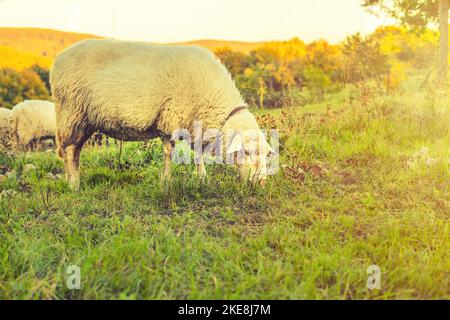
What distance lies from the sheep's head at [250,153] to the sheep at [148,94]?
0.03 feet

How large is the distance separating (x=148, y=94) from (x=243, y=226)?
180 centimetres

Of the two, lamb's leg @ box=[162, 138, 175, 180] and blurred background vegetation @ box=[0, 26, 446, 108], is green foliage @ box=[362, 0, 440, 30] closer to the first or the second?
blurred background vegetation @ box=[0, 26, 446, 108]

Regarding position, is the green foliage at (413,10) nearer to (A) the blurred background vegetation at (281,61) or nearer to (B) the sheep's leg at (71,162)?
(A) the blurred background vegetation at (281,61)

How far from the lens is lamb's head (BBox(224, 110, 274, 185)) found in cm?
436

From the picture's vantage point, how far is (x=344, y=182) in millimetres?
4566

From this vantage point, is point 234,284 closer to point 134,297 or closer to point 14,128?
point 134,297

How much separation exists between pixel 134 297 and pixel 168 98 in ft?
8.35

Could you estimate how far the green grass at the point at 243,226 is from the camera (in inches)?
98.3

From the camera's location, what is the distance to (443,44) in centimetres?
856

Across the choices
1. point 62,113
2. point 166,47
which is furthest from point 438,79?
point 62,113

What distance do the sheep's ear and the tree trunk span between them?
16.1 ft

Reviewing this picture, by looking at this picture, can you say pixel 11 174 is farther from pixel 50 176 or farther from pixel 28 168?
pixel 50 176

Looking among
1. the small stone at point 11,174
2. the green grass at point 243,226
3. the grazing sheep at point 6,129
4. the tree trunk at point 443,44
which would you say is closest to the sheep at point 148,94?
the green grass at point 243,226

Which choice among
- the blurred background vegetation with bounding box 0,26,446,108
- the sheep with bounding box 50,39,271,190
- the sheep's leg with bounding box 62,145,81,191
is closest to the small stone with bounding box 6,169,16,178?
the sheep's leg with bounding box 62,145,81,191
